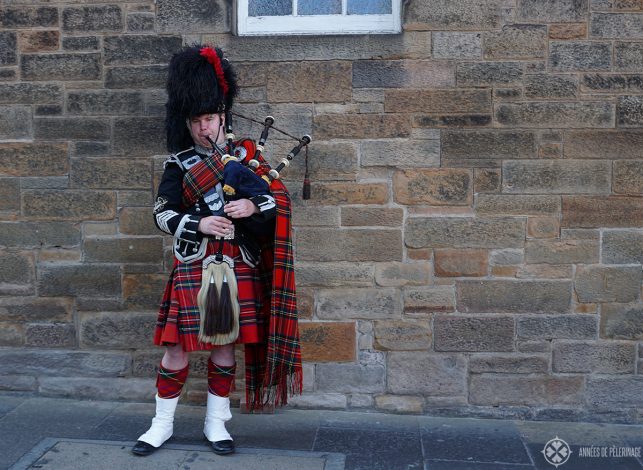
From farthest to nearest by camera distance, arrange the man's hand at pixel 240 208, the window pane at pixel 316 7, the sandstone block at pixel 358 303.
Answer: the window pane at pixel 316 7 < the sandstone block at pixel 358 303 < the man's hand at pixel 240 208

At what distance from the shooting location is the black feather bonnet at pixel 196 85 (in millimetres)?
3709

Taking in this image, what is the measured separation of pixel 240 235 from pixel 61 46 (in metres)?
1.78

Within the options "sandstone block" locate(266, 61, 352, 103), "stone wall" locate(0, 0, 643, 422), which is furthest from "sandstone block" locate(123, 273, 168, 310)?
"sandstone block" locate(266, 61, 352, 103)

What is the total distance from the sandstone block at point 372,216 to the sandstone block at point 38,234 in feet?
5.45

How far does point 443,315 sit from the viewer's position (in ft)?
14.7

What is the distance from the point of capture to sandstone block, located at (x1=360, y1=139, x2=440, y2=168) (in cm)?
443

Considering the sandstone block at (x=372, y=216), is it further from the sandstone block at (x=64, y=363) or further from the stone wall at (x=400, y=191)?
the sandstone block at (x=64, y=363)

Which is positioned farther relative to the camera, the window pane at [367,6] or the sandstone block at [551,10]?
the window pane at [367,6]

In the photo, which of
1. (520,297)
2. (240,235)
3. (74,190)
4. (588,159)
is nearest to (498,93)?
(588,159)

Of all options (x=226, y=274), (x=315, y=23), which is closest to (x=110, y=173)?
(x=226, y=274)

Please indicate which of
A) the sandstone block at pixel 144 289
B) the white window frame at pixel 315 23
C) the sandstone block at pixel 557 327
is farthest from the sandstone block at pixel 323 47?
the sandstone block at pixel 557 327

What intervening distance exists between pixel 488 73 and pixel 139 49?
81.1 inches

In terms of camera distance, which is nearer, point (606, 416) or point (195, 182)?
point (195, 182)

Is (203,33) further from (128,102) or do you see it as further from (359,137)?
(359,137)
